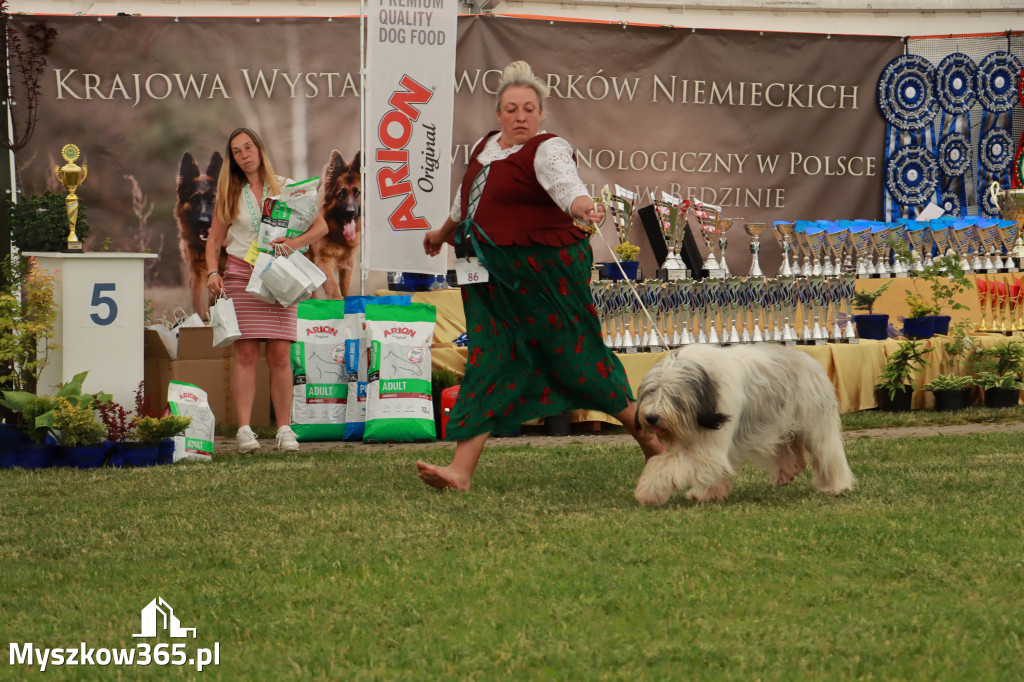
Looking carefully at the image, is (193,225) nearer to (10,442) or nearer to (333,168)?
(333,168)

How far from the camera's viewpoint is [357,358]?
7.16 meters

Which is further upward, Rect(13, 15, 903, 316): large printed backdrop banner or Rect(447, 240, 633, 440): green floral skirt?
Rect(13, 15, 903, 316): large printed backdrop banner

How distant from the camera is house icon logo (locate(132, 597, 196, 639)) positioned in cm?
281

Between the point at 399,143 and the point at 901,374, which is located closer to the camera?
the point at 399,143

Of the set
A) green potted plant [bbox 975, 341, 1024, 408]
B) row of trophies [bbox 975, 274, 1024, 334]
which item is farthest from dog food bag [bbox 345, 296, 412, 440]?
row of trophies [bbox 975, 274, 1024, 334]

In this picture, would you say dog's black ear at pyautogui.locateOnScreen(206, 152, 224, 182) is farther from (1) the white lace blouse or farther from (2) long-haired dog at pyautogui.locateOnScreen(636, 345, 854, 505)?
(2) long-haired dog at pyautogui.locateOnScreen(636, 345, 854, 505)

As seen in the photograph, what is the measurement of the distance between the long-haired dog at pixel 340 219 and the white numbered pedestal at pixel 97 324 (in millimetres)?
2313

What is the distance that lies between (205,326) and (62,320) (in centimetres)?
159

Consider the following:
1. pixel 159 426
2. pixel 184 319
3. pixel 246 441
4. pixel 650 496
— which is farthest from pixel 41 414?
pixel 650 496

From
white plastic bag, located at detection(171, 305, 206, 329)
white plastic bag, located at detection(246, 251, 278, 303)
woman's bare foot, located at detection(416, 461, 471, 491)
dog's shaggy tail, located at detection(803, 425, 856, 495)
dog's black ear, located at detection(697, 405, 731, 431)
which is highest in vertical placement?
white plastic bag, located at detection(246, 251, 278, 303)

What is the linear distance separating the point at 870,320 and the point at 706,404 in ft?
14.5

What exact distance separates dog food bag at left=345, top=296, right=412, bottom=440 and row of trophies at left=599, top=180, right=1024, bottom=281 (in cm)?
192

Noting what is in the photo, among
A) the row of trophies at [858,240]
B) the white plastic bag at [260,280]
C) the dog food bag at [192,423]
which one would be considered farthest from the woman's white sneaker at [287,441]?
the row of trophies at [858,240]

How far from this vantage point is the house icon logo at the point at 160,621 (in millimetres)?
2811
